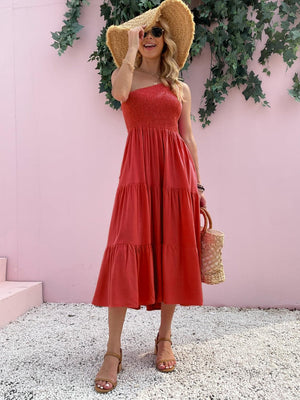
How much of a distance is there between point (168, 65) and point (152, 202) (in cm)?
70

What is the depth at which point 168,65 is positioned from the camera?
6.09 feet

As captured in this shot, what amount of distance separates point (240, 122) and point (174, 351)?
1693 millimetres

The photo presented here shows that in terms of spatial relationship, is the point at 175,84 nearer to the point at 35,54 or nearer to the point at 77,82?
the point at 77,82

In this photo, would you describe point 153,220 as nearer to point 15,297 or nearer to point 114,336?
point 114,336

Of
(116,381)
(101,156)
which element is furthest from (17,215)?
(116,381)

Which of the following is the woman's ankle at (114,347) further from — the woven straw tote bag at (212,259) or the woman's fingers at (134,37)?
the woman's fingers at (134,37)

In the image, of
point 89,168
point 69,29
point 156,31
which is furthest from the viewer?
point 89,168

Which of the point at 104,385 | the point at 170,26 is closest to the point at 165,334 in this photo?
the point at 104,385

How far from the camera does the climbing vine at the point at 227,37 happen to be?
2.60m

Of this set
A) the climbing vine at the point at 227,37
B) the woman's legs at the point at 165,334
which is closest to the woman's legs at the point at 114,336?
the woman's legs at the point at 165,334

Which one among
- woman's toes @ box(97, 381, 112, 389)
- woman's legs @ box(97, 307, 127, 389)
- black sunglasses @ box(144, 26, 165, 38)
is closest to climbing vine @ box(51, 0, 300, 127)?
black sunglasses @ box(144, 26, 165, 38)

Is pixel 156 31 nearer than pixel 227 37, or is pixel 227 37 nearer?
pixel 156 31

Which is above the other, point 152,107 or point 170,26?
point 170,26

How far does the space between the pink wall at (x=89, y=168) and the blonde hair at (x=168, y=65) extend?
933 millimetres
